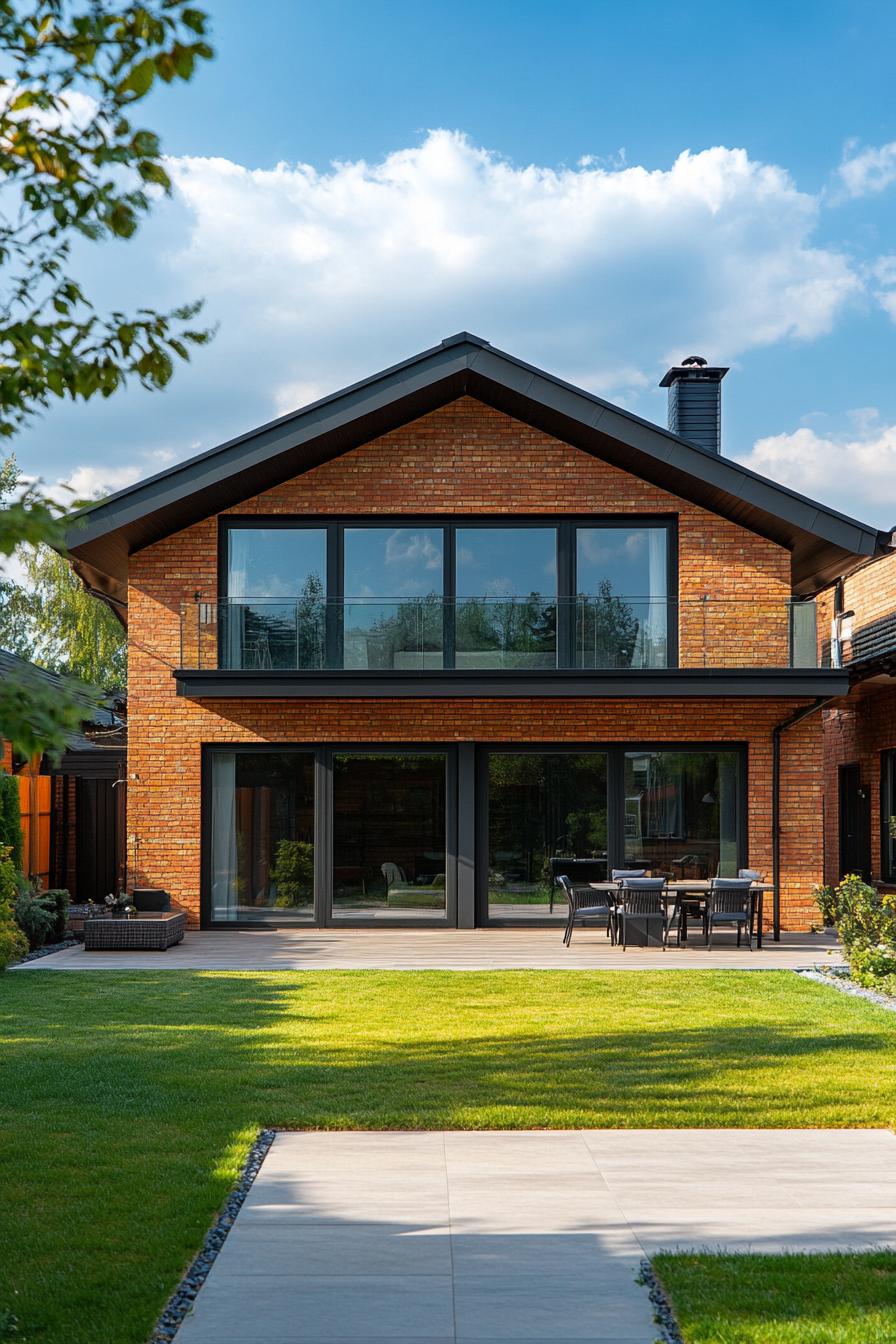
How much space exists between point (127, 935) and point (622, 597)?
7.68 meters

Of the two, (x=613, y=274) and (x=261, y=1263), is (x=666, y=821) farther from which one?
(x=261, y=1263)

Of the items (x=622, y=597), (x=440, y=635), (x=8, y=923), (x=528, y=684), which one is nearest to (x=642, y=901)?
(x=528, y=684)

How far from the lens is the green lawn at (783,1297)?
4.27m

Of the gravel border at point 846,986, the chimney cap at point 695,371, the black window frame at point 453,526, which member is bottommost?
the gravel border at point 846,986

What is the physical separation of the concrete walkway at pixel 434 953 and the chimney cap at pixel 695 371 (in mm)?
8909

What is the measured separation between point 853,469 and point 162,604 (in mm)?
18818

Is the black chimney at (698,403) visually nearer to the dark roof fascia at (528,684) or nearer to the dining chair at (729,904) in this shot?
the dark roof fascia at (528,684)

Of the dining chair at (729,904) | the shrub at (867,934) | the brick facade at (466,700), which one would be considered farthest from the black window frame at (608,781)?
the shrub at (867,934)

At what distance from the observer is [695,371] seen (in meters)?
20.9

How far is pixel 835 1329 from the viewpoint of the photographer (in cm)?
430

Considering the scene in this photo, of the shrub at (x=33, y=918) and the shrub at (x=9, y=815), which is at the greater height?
the shrub at (x=9, y=815)

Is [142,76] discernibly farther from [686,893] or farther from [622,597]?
[622,597]

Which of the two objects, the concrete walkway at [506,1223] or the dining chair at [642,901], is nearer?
the concrete walkway at [506,1223]

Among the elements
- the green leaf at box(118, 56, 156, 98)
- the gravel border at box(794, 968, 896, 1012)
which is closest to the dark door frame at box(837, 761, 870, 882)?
the gravel border at box(794, 968, 896, 1012)
